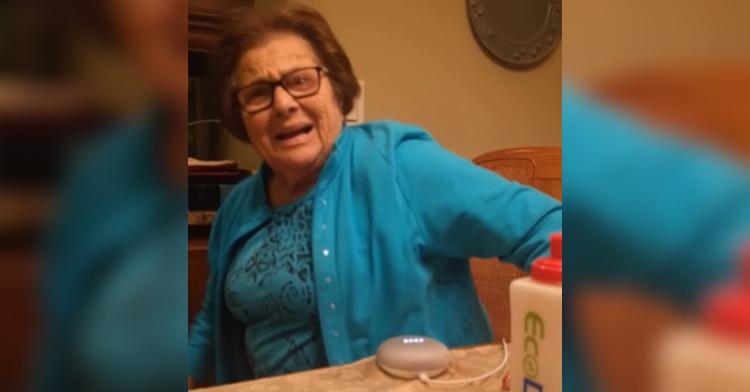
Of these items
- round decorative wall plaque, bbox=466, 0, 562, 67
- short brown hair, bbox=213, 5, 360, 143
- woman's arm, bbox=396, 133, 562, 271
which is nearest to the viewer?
woman's arm, bbox=396, 133, 562, 271

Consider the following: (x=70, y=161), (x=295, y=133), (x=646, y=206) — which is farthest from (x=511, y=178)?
(x=70, y=161)

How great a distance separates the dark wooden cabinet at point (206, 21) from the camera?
3.40 feet

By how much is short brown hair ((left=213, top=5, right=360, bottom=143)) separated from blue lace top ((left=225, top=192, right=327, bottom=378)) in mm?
222

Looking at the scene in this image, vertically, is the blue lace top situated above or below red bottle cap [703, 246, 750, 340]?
below

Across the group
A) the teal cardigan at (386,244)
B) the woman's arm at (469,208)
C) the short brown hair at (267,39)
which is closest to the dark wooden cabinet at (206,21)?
the short brown hair at (267,39)

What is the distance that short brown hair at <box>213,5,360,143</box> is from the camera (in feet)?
3.25

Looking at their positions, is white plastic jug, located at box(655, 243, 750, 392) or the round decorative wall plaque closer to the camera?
white plastic jug, located at box(655, 243, 750, 392)

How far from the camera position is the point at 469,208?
85 centimetres

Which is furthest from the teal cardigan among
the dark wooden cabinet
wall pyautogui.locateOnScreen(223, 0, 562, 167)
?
wall pyautogui.locateOnScreen(223, 0, 562, 167)

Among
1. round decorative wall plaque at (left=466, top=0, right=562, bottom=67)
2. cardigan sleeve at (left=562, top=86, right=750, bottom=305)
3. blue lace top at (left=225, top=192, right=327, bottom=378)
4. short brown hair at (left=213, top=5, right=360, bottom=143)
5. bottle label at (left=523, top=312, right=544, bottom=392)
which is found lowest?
blue lace top at (left=225, top=192, right=327, bottom=378)

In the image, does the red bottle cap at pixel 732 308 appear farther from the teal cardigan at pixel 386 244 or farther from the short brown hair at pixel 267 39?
the short brown hair at pixel 267 39

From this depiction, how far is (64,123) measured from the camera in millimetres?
131

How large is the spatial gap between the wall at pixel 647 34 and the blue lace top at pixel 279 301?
70 cm

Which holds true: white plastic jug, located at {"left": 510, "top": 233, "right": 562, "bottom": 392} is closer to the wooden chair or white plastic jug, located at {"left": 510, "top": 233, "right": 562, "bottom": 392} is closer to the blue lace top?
the blue lace top
